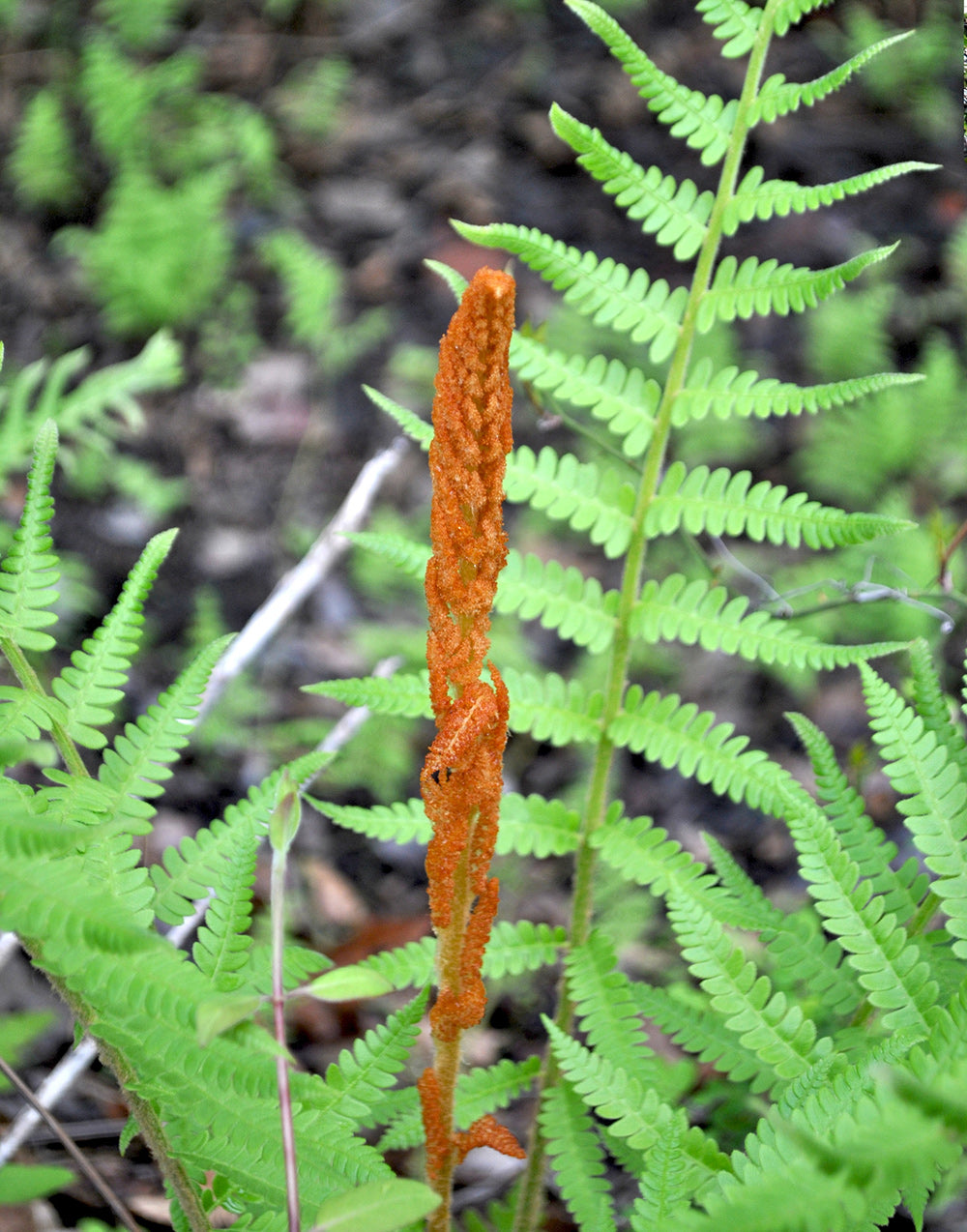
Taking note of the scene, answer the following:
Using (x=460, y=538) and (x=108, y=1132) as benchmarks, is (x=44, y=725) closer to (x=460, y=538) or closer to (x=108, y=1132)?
(x=460, y=538)

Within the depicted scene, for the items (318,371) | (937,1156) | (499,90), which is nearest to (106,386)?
(318,371)

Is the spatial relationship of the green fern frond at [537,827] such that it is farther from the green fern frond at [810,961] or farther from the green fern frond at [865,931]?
the green fern frond at [865,931]

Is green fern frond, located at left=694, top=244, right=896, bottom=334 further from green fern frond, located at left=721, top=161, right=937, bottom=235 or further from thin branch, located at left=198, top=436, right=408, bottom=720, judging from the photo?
thin branch, located at left=198, top=436, right=408, bottom=720

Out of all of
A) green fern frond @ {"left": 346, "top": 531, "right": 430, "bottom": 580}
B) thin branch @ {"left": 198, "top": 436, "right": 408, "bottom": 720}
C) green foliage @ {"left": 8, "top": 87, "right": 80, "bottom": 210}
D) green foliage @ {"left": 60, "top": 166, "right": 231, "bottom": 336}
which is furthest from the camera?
green foliage @ {"left": 8, "top": 87, "right": 80, "bottom": 210}

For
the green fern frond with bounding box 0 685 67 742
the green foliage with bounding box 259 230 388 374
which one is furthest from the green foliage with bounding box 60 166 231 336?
the green fern frond with bounding box 0 685 67 742

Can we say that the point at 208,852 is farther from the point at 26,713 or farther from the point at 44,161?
the point at 44,161

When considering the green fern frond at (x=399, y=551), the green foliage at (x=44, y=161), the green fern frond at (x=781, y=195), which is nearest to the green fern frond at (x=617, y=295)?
the green fern frond at (x=781, y=195)
